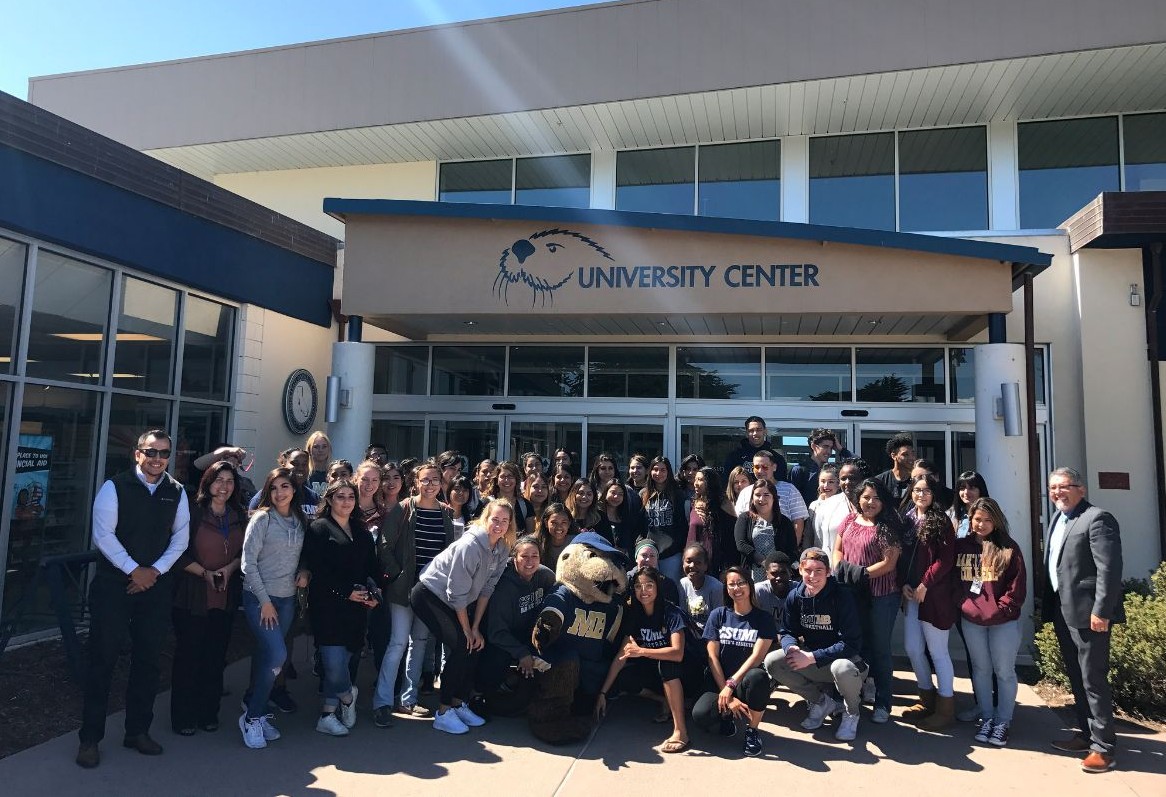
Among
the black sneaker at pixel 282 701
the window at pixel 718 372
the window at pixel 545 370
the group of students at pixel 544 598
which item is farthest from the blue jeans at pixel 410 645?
the window at pixel 718 372

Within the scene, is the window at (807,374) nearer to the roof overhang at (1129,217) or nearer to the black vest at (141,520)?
the roof overhang at (1129,217)

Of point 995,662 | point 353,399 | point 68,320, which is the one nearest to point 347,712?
point 995,662

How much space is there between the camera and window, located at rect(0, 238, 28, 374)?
652 centimetres

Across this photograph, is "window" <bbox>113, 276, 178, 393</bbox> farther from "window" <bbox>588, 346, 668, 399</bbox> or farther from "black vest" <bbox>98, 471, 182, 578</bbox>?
"window" <bbox>588, 346, 668, 399</bbox>

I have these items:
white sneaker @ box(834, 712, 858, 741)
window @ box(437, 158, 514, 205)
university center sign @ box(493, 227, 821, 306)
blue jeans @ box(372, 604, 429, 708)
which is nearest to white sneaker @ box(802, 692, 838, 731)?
white sneaker @ box(834, 712, 858, 741)

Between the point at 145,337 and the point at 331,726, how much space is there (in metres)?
5.01

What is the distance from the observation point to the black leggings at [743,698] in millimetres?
4840

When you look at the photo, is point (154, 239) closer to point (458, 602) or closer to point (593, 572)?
point (458, 602)

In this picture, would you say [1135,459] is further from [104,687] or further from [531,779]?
[104,687]

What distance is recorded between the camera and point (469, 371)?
1074 centimetres

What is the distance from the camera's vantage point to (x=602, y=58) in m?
11.2

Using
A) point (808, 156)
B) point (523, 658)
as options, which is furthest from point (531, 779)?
point (808, 156)

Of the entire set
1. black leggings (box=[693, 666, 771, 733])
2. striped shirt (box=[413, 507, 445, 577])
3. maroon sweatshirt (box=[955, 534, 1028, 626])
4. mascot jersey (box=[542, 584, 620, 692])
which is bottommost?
black leggings (box=[693, 666, 771, 733])

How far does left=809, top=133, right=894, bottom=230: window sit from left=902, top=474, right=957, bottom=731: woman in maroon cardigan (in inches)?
259
